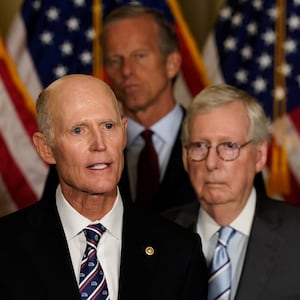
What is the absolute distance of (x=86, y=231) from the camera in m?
2.56

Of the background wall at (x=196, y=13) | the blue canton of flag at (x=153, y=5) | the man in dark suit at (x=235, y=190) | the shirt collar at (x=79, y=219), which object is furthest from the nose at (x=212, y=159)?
the background wall at (x=196, y=13)

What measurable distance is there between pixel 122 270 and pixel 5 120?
2110 mm

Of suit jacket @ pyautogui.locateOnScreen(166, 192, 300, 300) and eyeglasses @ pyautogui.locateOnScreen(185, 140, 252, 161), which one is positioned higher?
eyeglasses @ pyautogui.locateOnScreen(185, 140, 252, 161)

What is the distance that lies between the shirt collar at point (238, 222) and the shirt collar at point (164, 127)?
771 millimetres

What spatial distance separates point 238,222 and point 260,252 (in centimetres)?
16

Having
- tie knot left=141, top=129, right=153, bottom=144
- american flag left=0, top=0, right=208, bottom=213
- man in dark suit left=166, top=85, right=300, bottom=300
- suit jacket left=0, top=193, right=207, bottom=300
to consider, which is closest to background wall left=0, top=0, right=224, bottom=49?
american flag left=0, top=0, right=208, bottom=213

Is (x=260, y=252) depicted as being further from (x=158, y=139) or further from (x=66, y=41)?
(x=66, y=41)

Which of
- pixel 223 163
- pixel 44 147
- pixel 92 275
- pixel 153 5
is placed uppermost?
pixel 44 147

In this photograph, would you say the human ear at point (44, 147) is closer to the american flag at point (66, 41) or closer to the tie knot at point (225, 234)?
the tie knot at point (225, 234)

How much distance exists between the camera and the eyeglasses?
3135 millimetres

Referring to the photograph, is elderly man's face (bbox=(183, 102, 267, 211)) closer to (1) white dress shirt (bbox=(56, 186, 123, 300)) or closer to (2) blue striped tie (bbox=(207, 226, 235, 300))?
(2) blue striped tie (bbox=(207, 226, 235, 300))

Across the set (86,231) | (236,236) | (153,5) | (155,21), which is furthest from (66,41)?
(86,231)

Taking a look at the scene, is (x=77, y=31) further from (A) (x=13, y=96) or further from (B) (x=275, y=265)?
(B) (x=275, y=265)

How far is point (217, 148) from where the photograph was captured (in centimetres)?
314
